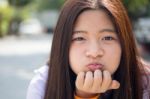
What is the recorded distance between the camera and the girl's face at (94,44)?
1.72 m

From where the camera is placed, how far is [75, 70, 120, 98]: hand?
1.69 metres

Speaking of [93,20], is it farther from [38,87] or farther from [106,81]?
[38,87]

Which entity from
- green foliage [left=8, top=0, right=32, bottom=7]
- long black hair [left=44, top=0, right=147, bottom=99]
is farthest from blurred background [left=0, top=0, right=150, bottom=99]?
long black hair [left=44, top=0, right=147, bottom=99]

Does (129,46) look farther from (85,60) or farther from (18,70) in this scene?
(18,70)

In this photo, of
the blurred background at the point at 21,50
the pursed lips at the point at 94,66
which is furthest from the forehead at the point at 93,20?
the blurred background at the point at 21,50

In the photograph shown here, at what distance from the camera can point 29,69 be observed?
41.3ft

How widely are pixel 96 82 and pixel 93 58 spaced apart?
0.30 ft

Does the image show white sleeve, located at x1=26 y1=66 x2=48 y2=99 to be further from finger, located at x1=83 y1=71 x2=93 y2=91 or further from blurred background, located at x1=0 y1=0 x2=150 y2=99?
blurred background, located at x1=0 y1=0 x2=150 y2=99

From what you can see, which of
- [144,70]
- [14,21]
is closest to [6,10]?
[14,21]

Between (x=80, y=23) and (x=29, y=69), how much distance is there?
1092 cm

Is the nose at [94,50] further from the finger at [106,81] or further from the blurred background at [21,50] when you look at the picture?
the blurred background at [21,50]

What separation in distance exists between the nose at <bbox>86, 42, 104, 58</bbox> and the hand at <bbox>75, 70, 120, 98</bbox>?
63mm

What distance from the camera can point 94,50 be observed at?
5.56 ft

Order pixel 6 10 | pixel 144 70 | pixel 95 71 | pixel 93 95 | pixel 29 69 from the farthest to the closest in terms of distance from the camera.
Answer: pixel 6 10
pixel 29 69
pixel 144 70
pixel 93 95
pixel 95 71
